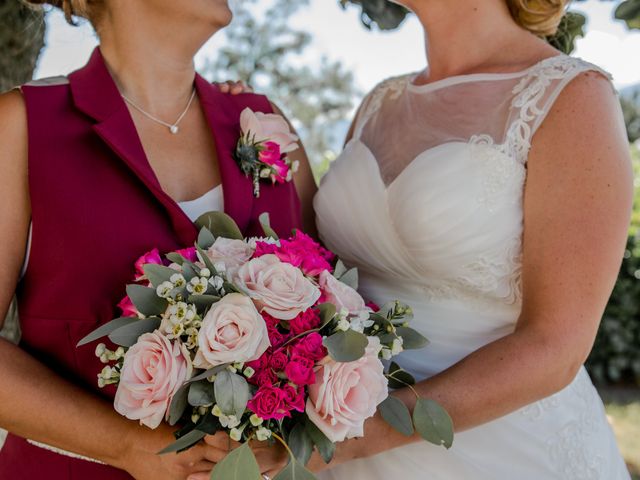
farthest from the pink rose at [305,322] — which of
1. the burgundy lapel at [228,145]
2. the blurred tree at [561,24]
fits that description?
the blurred tree at [561,24]

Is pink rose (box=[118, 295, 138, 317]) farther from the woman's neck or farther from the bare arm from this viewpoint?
the woman's neck

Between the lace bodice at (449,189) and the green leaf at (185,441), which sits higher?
the lace bodice at (449,189)

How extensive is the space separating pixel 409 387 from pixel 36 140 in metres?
1.43

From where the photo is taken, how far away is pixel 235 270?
203cm

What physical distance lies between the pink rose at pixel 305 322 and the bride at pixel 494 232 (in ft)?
1.57

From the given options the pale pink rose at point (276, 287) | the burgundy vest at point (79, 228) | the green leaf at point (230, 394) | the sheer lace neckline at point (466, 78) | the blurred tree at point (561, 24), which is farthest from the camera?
the blurred tree at point (561, 24)

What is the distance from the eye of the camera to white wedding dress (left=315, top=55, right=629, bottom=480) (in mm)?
2633

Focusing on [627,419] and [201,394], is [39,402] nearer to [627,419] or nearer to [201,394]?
[201,394]

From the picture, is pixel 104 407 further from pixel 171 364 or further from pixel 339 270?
pixel 339 270

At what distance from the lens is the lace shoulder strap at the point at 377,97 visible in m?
3.39

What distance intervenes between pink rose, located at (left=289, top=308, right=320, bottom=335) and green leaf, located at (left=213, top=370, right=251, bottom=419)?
214mm

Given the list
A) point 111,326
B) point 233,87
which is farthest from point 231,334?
point 233,87

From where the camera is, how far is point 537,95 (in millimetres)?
2594

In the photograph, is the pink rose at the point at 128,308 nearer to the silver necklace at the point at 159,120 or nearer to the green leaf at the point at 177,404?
the green leaf at the point at 177,404
